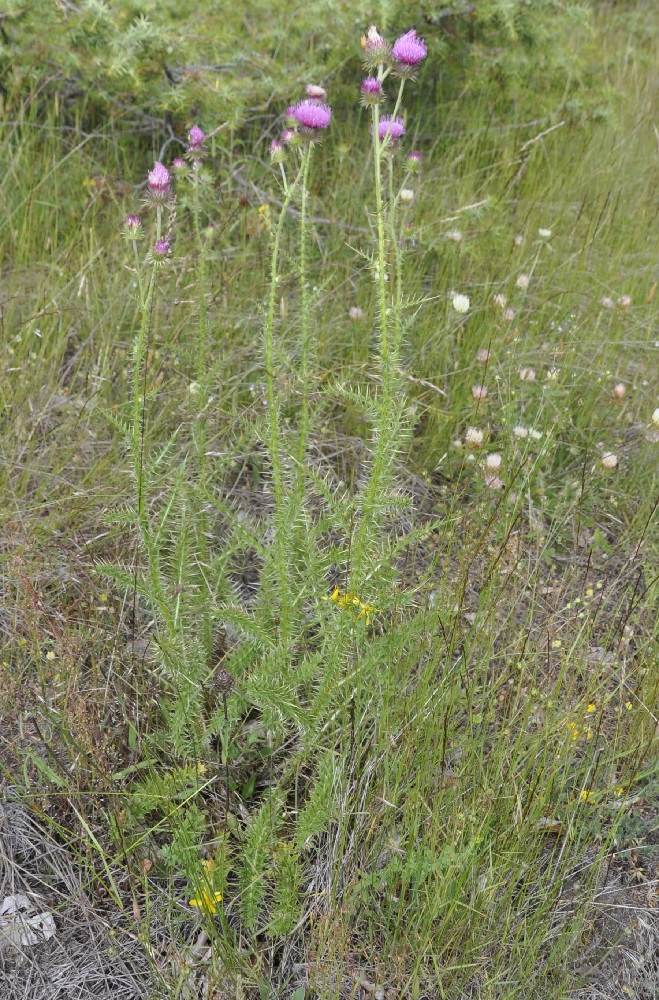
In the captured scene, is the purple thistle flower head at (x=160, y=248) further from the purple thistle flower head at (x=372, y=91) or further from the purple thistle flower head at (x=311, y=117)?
the purple thistle flower head at (x=372, y=91)

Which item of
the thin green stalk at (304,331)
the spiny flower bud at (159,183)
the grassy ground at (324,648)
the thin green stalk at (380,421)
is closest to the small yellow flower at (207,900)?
the grassy ground at (324,648)

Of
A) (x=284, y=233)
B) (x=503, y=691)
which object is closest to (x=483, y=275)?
(x=284, y=233)

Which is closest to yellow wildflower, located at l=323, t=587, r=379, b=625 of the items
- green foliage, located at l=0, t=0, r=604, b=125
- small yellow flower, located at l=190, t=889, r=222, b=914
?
small yellow flower, located at l=190, t=889, r=222, b=914

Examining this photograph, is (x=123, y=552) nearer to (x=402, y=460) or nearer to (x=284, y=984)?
A: (x=402, y=460)

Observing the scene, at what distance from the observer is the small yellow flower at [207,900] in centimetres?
152

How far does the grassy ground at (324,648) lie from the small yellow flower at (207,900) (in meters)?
0.02

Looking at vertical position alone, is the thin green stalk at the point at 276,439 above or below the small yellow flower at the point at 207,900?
above

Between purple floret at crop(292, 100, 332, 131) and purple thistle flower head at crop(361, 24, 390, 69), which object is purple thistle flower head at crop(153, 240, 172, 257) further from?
purple thistle flower head at crop(361, 24, 390, 69)

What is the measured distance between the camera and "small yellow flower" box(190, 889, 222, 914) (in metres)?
1.52

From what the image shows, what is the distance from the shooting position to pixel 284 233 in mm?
3244

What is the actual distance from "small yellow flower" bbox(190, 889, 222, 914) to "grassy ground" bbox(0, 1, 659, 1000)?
2 centimetres

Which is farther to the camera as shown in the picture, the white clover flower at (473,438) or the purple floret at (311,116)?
the white clover flower at (473,438)

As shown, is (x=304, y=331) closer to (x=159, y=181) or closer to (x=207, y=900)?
(x=159, y=181)

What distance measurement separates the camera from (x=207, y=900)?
1.56m
